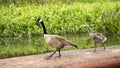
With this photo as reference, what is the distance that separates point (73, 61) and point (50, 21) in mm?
4469

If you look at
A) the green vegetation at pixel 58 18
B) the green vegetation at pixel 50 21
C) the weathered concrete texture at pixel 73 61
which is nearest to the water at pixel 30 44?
the green vegetation at pixel 50 21

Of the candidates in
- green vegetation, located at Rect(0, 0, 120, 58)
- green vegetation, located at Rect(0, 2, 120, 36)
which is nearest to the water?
green vegetation, located at Rect(0, 0, 120, 58)

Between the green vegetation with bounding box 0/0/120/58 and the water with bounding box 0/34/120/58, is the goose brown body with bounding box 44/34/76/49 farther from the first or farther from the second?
the green vegetation with bounding box 0/0/120/58

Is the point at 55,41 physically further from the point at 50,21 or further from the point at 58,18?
the point at 58,18

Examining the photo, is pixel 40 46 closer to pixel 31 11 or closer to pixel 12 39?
pixel 12 39

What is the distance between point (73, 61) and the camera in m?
6.09

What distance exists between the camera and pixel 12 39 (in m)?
9.20

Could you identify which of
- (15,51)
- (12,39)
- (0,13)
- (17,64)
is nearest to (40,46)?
(15,51)

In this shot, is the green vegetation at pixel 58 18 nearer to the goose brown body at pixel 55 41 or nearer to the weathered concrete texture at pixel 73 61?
the weathered concrete texture at pixel 73 61

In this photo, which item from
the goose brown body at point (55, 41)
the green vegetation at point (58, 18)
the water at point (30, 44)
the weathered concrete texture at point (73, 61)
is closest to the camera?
the weathered concrete texture at point (73, 61)

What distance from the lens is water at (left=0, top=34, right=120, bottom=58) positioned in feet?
24.7

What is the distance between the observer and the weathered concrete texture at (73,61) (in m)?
5.92

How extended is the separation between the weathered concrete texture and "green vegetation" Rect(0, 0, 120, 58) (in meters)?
1.26

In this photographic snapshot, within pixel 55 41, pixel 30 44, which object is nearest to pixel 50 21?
pixel 30 44
